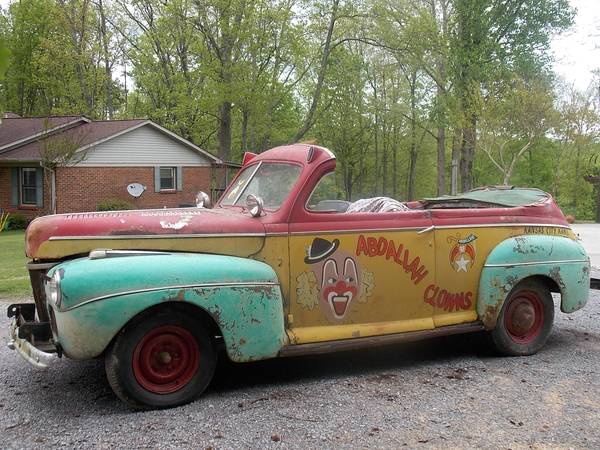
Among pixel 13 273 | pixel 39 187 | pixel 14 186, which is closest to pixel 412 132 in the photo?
pixel 39 187

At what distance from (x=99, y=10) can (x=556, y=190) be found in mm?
34418

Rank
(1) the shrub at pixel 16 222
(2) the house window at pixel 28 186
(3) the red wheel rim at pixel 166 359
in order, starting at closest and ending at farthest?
(3) the red wheel rim at pixel 166 359, (1) the shrub at pixel 16 222, (2) the house window at pixel 28 186

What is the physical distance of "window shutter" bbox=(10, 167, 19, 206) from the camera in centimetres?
2639

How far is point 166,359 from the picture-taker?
4266 mm

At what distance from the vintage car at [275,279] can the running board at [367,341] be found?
1cm

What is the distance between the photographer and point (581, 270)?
591cm

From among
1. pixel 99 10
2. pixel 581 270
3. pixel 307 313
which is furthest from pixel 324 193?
pixel 99 10

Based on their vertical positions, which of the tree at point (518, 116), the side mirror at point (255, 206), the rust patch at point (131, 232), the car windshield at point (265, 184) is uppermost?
the tree at point (518, 116)

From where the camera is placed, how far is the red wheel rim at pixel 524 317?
569cm

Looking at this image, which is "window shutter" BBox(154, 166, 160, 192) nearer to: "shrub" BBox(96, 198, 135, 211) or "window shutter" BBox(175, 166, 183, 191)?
"window shutter" BBox(175, 166, 183, 191)

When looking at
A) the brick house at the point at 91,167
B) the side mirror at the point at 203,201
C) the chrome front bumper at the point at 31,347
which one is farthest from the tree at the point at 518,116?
the chrome front bumper at the point at 31,347

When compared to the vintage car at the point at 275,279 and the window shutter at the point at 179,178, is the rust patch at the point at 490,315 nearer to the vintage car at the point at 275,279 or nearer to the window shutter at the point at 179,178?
the vintage car at the point at 275,279

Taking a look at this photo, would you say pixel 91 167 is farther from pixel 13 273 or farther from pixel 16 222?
pixel 13 273

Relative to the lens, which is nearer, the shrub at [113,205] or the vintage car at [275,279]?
the vintage car at [275,279]
